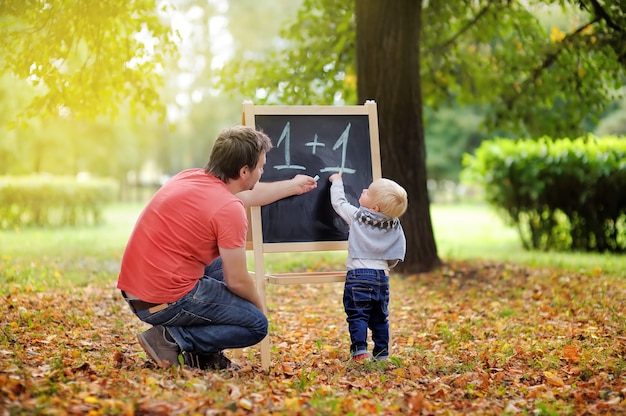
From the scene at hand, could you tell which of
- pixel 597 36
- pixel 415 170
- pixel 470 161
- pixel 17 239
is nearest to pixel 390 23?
pixel 415 170

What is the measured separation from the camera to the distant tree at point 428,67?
8453 mm

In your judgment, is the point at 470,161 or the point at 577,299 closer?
the point at 577,299

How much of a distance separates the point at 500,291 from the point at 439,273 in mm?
963

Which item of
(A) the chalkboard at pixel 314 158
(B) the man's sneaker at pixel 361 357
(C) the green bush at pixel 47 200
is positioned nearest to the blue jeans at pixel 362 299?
(B) the man's sneaker at pixel 361 357

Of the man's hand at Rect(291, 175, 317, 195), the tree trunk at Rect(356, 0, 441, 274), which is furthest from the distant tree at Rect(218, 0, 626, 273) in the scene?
the man's hand at Rect(291, 175, 317, 195)

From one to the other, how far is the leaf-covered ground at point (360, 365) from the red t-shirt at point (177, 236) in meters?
0.55

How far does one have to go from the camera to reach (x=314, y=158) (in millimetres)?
5562

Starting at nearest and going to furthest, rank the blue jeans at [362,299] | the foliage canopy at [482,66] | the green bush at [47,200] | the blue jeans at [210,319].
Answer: the blue jeans at [210,319] < the blue jeans at [362,299] < the foliage canopy at [482,66] < the green bush at [47,200]

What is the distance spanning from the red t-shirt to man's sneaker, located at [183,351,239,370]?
1.56 feet

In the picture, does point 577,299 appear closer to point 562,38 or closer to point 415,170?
point 415,170

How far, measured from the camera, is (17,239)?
45.4 feet

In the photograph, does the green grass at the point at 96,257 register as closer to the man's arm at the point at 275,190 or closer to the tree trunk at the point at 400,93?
the tree trunk at the point at 400,93

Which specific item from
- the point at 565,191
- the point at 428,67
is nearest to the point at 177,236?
the point at 428,67

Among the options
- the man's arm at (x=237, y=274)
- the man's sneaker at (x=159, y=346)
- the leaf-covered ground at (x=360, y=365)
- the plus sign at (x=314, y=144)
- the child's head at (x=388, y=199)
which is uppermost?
the plus sign at (x=314, y=144)
